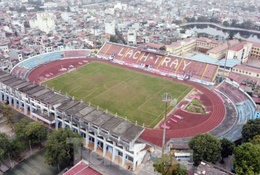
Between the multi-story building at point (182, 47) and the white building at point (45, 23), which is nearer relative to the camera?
the multi-story building at point (182, 47)

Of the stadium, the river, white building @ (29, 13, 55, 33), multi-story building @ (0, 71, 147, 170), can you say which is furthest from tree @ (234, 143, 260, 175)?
the river

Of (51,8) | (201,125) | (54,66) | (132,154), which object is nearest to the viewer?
(132,154)

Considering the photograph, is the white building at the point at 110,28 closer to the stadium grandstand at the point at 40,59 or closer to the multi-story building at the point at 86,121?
the stadium grandstand at the point at 40,59

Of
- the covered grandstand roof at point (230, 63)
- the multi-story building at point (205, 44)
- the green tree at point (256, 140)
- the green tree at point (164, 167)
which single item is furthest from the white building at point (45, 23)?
the green tree at point (256, 140)

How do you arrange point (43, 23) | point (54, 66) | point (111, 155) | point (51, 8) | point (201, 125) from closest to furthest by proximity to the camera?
1. point (111, 155)
2. point (201, 125)
3. point (54, 66)
4. point (43, 23)
5. point (51, 8)

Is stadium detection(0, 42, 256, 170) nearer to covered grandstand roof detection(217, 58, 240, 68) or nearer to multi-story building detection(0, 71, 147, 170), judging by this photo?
multi-story building detection(0, 71, 147, 170)

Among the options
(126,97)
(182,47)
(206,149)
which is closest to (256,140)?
(206,149)

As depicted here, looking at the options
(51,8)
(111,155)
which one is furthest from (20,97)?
(51,8)

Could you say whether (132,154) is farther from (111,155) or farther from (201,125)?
(201,125)
